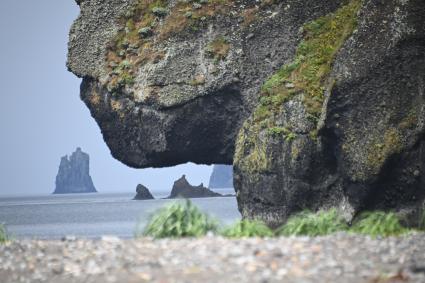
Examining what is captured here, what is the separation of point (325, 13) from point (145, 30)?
7.78 meters

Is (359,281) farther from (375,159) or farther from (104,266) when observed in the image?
(375,159)

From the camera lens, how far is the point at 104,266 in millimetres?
15484

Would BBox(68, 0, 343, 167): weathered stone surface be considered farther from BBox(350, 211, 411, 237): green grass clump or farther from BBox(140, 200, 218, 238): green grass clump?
BBox(140, 200, 218, 238): green grass clump

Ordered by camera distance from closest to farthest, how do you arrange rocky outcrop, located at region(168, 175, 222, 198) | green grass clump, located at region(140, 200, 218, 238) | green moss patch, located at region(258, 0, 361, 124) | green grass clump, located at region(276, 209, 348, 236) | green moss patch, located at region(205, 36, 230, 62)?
green grass clump, located at region(140, 200, 218, 238), green grass clump, located at region(276, 209, 348, 236), green moss patch, located at region(258, 0, 361, 124), green moss patch, located at region(205, 36, 230, 62), rocky outcrop, located at region(168, 175, 222, 198)

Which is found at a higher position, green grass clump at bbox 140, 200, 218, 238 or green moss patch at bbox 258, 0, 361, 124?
green moss patch at bbox 258, 0, 361, 124

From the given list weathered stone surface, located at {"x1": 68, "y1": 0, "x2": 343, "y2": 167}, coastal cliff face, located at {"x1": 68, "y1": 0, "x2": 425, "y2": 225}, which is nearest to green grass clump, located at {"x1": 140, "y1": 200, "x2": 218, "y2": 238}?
coastal cliff face, located at {"x1": 68, "y1": 0, "x2": 425, "y2": 225}

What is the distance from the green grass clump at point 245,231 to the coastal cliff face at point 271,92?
1204cm

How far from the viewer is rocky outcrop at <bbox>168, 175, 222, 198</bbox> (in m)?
173

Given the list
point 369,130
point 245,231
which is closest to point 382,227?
point 245,231

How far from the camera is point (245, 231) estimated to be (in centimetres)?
2089

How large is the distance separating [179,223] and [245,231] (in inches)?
57.2

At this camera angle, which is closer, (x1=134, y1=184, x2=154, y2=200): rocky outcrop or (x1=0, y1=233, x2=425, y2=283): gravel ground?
(x1=0, y1=233, x2=425, y2=283): gravel ground

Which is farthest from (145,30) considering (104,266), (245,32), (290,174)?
(104,266)

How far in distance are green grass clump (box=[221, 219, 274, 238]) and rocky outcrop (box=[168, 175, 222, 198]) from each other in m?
147
